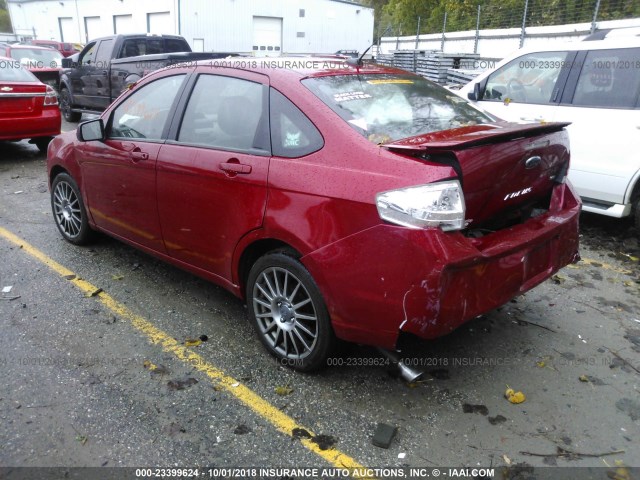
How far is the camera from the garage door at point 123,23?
27723 millimetres

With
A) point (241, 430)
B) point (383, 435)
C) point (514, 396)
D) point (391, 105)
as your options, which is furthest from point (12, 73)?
point (514, 396)

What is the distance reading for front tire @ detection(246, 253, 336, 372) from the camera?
9.53ft

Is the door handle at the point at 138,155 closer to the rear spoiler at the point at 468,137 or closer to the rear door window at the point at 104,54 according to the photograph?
the rear spoiler at the point at 468,137

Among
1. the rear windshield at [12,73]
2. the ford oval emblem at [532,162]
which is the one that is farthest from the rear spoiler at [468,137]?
the rear windshield at [12,73]

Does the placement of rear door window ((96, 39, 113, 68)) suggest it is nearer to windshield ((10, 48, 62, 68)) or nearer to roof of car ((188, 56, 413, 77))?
windshield ((10, 48, 62, 68))

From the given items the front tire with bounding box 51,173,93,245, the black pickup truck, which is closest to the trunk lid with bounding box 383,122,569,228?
the front tire with bounding box 51,173,93,245

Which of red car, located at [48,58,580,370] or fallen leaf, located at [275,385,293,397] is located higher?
red car, located at [48,58,580,370]

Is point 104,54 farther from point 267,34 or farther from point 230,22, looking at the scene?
point 267,34

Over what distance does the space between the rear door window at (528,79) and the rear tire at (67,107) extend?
1023 centimetres

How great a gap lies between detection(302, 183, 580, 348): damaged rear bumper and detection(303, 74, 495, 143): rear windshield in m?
0.62

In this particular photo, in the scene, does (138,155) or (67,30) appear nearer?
(138,155)

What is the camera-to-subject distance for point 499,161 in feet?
8.91

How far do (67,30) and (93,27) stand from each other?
4146mm

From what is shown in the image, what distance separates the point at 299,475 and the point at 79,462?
1041mm
